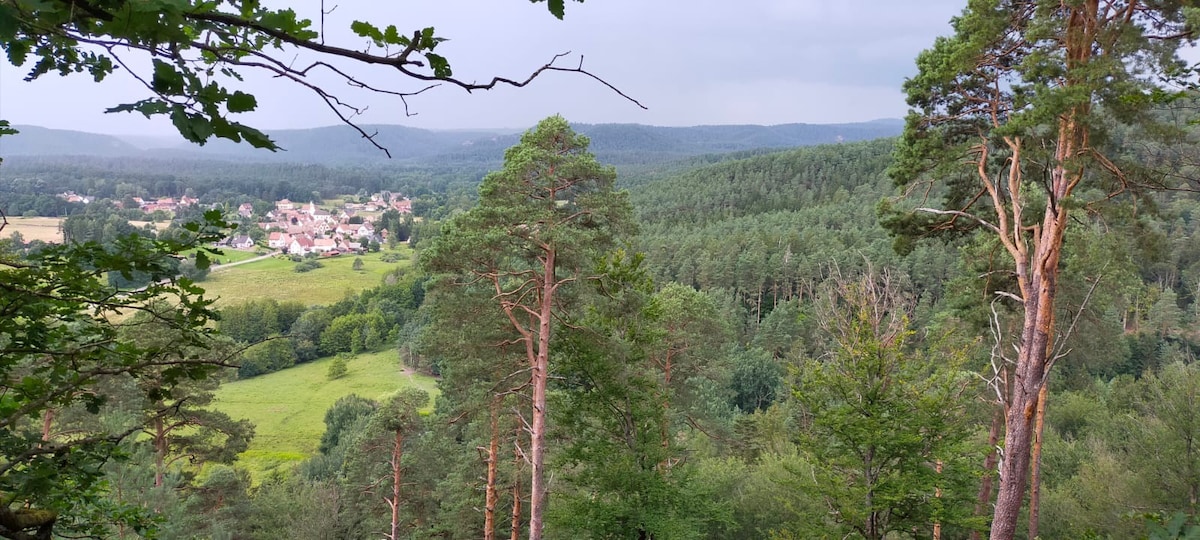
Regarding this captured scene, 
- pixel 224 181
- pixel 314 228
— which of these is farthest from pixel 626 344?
pixel 224 181

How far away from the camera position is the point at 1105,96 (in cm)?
511

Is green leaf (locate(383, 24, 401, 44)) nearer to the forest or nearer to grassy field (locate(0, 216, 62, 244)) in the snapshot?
the forest

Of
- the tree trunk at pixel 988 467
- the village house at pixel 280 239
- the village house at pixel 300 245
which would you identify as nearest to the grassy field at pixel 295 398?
the tree trunk at pixel 988 467

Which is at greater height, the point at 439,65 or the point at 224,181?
the point at 439,65

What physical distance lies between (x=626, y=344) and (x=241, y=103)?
25.6 feet

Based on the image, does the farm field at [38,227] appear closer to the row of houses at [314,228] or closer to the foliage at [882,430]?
the foliage at [882,430]

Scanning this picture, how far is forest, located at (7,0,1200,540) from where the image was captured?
1.90 meters

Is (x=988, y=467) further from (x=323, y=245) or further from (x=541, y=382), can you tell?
(x=323, y=245)

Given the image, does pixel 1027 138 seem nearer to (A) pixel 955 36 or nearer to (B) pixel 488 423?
(A) pixel 955 36

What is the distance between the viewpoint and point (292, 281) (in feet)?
206

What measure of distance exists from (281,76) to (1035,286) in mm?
6728

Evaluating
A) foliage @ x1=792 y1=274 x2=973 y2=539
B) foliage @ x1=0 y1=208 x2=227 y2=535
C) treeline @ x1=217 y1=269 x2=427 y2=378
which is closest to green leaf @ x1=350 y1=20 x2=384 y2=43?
foliage @ x1=0 y1=208 x2=227 y2=535

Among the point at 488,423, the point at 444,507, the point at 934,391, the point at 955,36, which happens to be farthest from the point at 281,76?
the point at 444,507

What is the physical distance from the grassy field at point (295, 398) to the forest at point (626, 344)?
47.3 ft
